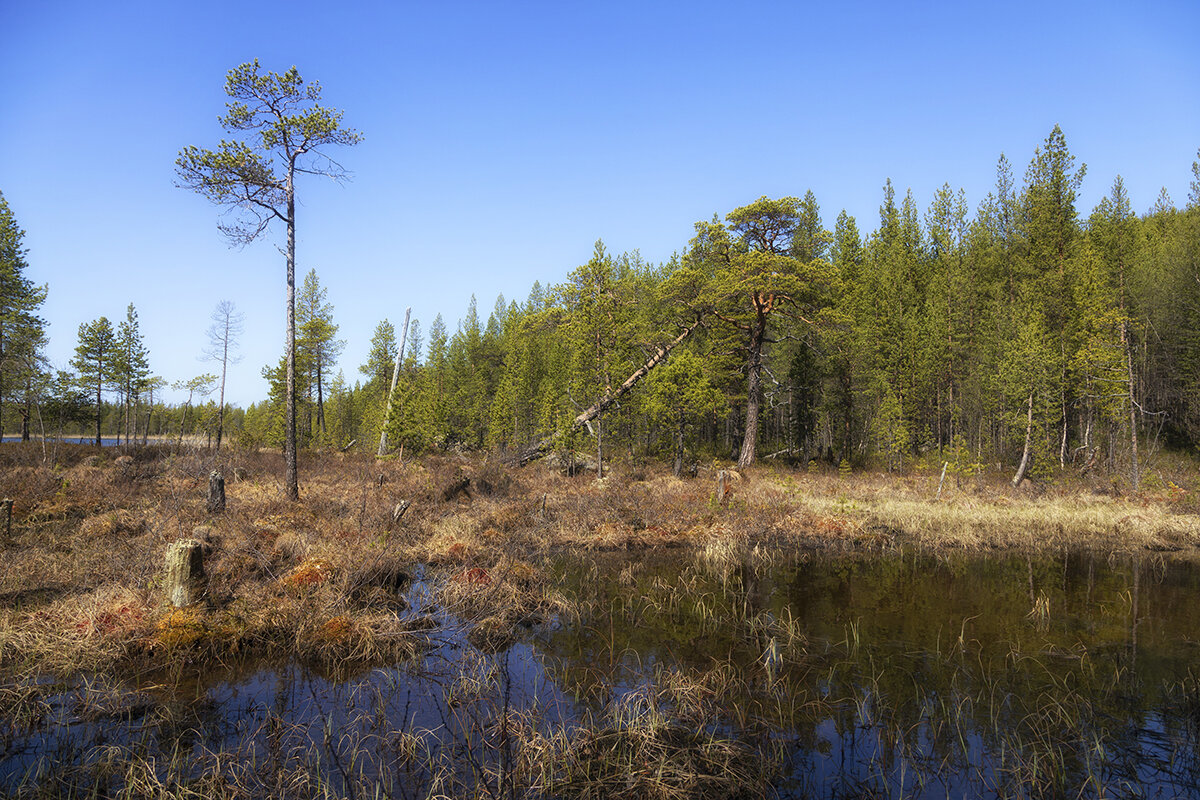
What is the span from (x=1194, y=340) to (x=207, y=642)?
145 ft

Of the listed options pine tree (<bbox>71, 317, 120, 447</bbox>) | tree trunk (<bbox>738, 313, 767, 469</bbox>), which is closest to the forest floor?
tree trunk (<bbox>738, 313, 767, 469</bbox>)

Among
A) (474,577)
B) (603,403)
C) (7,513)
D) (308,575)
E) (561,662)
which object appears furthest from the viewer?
(603,403)

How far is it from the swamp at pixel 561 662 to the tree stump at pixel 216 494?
0.83ft

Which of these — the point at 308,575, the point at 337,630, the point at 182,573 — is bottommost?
the point at 337,630

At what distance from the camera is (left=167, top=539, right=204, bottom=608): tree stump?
7410mm

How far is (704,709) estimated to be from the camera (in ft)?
19.2

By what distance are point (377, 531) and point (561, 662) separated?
6.85 metres

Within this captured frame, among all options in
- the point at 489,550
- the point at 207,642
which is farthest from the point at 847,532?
the point at 207,642

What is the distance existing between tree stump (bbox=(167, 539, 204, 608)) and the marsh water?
4.33 feet

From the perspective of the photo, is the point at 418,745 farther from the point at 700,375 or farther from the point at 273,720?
the point at 700,375

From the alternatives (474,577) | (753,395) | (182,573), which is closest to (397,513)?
(474,577)

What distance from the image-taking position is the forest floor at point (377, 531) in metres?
7.26

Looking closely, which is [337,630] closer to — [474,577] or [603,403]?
[474,577]

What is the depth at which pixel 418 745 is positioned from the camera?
5.10 metres
